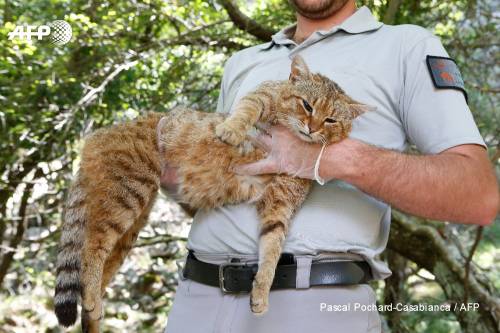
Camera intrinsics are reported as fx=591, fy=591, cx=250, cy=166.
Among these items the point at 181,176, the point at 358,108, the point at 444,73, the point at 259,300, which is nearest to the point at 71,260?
the point at 181,176

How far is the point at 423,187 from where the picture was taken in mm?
2152

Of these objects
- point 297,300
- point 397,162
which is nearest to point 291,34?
point 397,162

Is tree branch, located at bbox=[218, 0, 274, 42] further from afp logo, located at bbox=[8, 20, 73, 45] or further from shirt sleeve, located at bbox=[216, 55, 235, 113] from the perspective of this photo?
shirt sleeve, located at bbox=[216, 55, 235, 113]

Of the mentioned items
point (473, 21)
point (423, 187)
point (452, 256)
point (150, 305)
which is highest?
point (423, 187)

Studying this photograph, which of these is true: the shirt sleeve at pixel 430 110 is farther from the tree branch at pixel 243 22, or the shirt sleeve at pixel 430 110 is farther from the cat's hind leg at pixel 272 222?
the tree branch at pixel 243 22

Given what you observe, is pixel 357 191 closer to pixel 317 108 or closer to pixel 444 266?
pixel 317 108

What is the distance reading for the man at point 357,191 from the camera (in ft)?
7.14

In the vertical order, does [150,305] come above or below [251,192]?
below

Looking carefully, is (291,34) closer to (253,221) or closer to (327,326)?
(253,221)

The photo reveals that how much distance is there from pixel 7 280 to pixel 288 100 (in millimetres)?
6199

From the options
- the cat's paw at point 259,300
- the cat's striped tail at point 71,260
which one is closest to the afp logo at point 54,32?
the cat's striped tail at point 71,260

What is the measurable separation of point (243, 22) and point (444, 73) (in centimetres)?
350

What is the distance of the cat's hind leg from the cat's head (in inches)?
8.8

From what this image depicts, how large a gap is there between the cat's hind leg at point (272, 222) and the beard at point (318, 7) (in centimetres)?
83
